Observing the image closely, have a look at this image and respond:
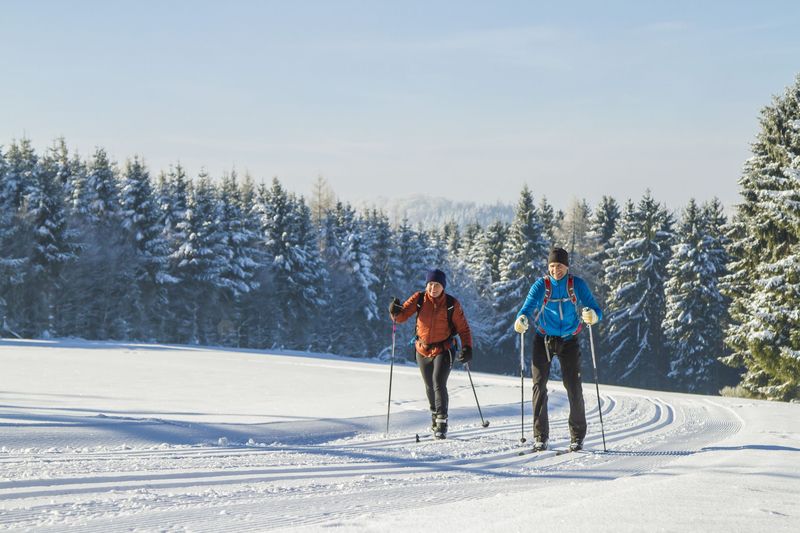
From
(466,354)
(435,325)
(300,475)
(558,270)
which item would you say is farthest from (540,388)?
(300,475)

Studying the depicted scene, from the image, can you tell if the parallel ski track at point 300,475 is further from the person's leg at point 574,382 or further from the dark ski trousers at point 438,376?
the dark ski trousers at point 438,376

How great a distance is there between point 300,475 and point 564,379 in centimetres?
326

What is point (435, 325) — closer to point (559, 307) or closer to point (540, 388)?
point (540, 388)

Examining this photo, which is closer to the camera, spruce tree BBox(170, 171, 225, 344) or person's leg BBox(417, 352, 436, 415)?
person's leg BBox(417, 352, 436, 415)

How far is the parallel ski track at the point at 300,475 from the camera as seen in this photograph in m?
4.85

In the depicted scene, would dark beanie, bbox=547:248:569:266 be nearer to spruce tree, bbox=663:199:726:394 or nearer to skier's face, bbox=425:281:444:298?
skier's face, bbox=425:281:444:298

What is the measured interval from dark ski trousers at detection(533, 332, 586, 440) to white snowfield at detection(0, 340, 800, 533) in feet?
1.19

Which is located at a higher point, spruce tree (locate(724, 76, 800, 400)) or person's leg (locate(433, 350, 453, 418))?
spruce tree (locate(724, 76, 800, 400))

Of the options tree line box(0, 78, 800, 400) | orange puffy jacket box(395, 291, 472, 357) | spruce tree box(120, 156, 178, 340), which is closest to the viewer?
orange puffy jacket box(395, 291, 472, 357)

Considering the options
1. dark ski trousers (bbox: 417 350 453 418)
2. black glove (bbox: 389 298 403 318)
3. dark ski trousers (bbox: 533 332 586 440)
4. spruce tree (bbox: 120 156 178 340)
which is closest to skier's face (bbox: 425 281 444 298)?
black glove (bbox: 389 298 403 318)

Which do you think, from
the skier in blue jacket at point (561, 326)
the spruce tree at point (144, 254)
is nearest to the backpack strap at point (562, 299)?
the skier in blue jacket at point (561, 326)

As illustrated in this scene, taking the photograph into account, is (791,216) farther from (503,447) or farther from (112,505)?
(112,505)

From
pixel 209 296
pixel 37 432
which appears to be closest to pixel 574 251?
pixel 209 296

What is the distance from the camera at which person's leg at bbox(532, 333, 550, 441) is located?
8359 mm
